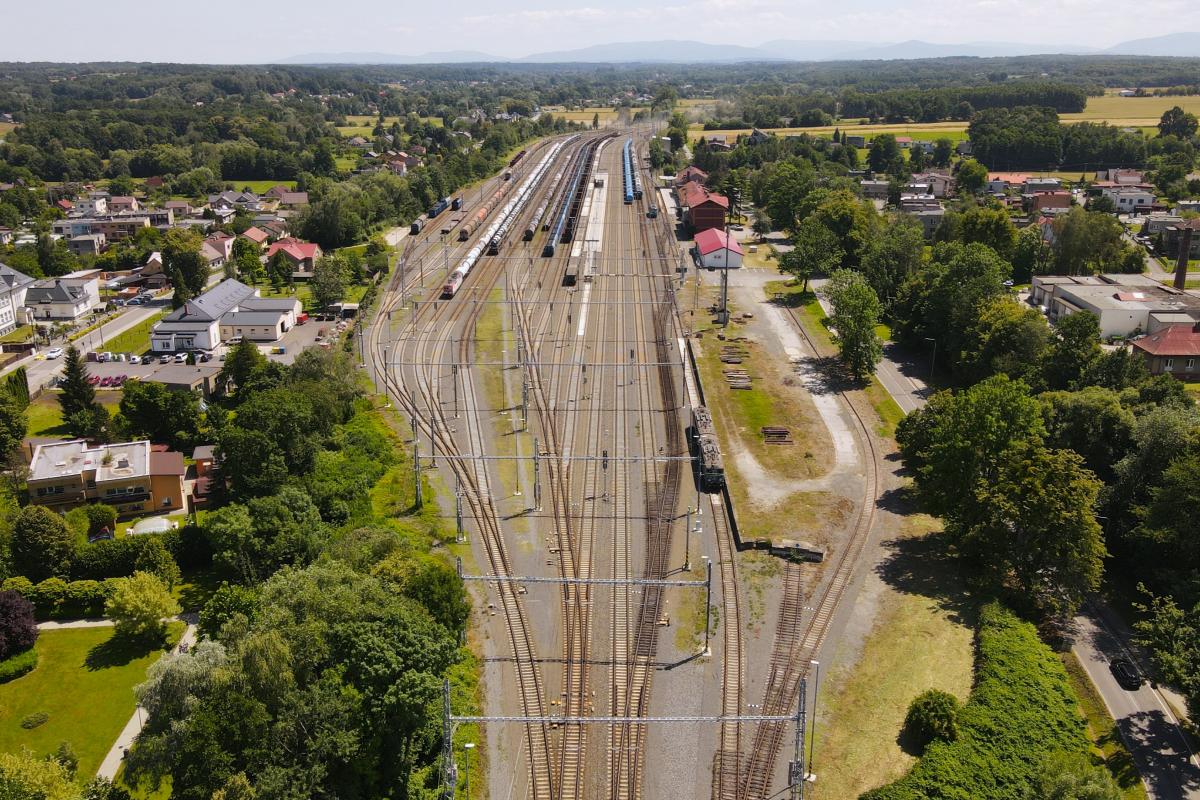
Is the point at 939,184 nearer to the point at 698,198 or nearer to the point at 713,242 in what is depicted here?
the point at 698,198

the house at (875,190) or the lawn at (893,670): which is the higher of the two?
the house at (875,190)

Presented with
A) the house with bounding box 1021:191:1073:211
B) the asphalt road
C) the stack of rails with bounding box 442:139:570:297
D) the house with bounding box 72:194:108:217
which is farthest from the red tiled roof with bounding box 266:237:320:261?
the house with bounding box 1021:191:1073:211

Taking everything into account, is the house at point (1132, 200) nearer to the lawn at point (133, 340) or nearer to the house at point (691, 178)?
the house at point (691, 178)

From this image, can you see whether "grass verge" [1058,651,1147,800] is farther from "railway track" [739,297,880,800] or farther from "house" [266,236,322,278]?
"house" [266,236,322,278]

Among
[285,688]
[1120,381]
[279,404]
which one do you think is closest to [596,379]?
[279,404]

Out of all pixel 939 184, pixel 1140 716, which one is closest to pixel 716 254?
pixel 939 184

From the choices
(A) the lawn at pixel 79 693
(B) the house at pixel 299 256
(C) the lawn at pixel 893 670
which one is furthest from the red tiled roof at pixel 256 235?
(C) the lawn at pixel 893 670

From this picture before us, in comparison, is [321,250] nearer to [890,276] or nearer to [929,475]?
[890,276]
